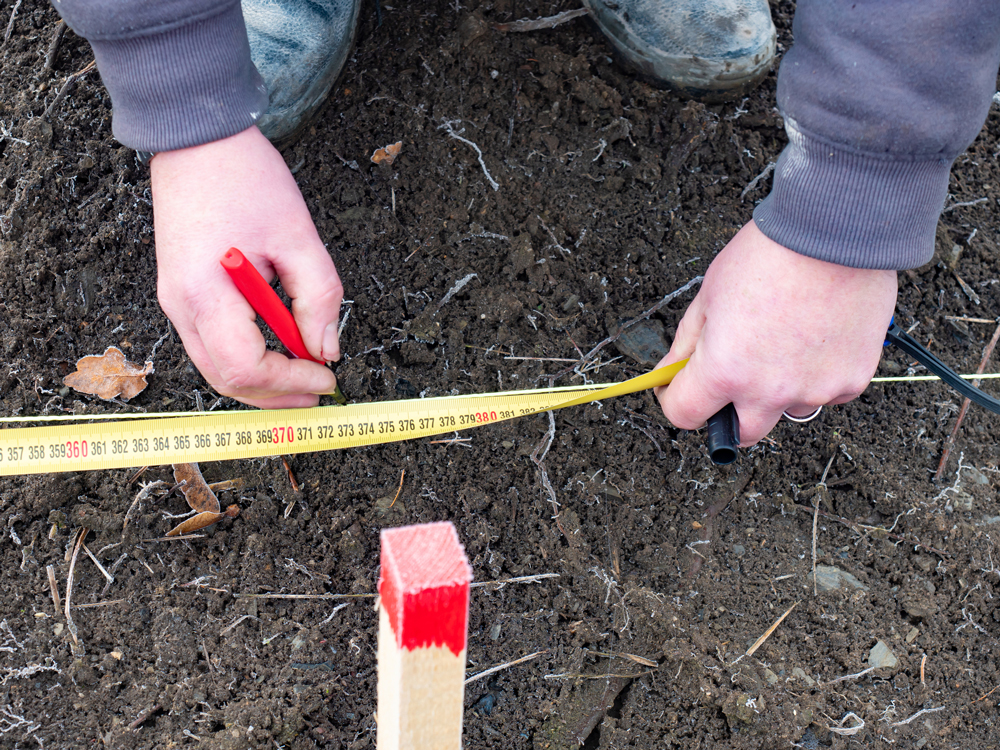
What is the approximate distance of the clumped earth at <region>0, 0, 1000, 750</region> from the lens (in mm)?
1753

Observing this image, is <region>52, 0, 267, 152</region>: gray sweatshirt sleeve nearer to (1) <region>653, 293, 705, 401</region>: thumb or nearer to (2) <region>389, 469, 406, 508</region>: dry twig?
(2) <region>389, 469, 406, 508</region>: dry twig

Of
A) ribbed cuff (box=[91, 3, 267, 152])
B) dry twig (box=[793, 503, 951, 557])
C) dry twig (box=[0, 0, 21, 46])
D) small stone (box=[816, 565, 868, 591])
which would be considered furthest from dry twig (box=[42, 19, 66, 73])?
small stone (box=[816, 565, 868, 591])

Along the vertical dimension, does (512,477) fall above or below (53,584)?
above

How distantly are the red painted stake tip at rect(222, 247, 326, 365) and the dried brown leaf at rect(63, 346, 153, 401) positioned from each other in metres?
0.66

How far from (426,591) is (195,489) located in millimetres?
1339

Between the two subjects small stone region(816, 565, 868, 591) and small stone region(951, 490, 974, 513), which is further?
small stone region(951, 490, 974, 513)

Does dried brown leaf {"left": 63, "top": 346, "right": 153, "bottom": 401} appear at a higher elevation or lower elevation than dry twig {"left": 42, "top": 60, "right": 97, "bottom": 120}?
lower

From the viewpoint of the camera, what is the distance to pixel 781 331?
1.50 meters

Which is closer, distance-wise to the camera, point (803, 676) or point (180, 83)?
point (180, 83)

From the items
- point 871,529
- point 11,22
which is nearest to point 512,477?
point 871,529

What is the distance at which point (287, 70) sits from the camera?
85.8 inches

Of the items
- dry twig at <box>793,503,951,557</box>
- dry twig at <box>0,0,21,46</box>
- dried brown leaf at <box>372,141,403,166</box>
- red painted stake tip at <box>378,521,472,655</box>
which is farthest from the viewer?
dry twig at <box>0,0,21,46</box>

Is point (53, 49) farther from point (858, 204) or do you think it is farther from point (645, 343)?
point (858, 204)

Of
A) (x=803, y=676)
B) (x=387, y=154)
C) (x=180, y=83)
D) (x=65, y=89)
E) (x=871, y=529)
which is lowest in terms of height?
(x=803, y=676)
